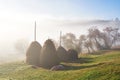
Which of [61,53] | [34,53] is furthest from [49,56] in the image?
[61,53]

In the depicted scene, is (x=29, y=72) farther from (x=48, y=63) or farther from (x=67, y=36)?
(x=67, y=36)

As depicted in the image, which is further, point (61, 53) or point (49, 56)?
point (61, 53)

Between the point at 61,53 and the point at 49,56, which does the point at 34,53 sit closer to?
the point at 49,56

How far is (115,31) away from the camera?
114250mm

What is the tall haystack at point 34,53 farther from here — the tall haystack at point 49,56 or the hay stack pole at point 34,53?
the tall haystack at point 49,56

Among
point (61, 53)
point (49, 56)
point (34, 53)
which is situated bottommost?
point (61, 53)

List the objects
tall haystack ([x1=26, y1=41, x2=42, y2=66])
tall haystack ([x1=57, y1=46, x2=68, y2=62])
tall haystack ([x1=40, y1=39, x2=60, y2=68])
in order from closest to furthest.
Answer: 1. tall haystack ([x1=40, y1=39, x2=60, y2=68])
2. tall haystack ([x1=26, y1=41, x2=42, y2=66])
3. tall haystack ([x1=57, y1=46, x2=68, y2=62])

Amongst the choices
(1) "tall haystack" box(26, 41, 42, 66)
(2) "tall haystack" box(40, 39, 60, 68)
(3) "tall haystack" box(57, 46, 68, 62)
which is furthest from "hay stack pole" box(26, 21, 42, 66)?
(3) "tall haystack" box(57, 46, 68, 62)

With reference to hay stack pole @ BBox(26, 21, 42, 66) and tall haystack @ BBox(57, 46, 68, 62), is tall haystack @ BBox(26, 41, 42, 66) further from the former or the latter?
tall haystack @ BBox(57, 46, 68, 62)

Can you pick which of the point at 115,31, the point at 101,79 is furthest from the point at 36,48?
the point at 115,31

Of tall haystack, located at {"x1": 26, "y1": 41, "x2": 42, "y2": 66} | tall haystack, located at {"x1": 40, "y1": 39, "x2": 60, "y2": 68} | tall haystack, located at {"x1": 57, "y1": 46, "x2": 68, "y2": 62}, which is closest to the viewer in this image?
tall haystack, located at {"x1": 40, "y1": 39, "x2": 60, "y2": 68}

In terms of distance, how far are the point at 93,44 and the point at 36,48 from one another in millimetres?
52829

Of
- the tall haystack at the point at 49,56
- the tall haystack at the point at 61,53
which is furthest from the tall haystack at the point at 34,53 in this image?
the tall haystack at the point at 61,53

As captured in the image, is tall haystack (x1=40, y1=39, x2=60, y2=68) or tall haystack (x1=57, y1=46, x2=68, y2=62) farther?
tall haystack (x1=57, y1=46, x2=68, y2=62)
